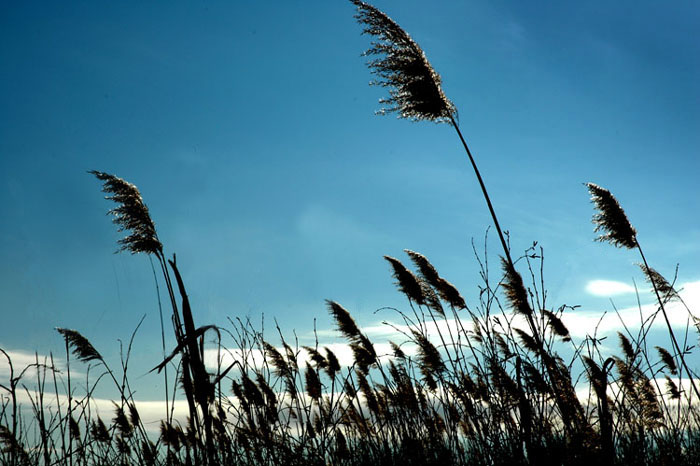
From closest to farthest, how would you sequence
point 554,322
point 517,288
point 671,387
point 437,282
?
point 554,322, point 517,288, point 437,282, point 671,387

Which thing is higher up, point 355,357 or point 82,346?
point 82,346

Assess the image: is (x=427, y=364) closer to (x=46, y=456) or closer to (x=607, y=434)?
(x=607, y=434)

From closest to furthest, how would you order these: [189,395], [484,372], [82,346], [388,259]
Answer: [189,395]
[484,372]
[82,346]
[388,259]

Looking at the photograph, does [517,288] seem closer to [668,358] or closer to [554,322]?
[554,322]

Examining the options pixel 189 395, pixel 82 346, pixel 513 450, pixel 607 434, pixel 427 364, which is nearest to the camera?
pixel 189 395

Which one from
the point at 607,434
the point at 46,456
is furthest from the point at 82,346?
the point at 607,434

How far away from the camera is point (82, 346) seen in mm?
4441

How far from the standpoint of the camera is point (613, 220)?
5.98 meters

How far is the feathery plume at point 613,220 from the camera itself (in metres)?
5.94

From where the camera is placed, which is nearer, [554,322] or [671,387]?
[554,322]

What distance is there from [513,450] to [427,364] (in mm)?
1353

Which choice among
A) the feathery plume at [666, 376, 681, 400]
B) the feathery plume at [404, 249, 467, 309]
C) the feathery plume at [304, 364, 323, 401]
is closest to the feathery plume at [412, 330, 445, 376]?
the feathery plume at [404, 249, 467, 309]

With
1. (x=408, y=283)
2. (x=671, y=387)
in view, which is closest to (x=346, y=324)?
(x=408, y=283)

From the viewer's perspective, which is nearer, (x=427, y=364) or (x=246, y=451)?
(x=246, y=451)
